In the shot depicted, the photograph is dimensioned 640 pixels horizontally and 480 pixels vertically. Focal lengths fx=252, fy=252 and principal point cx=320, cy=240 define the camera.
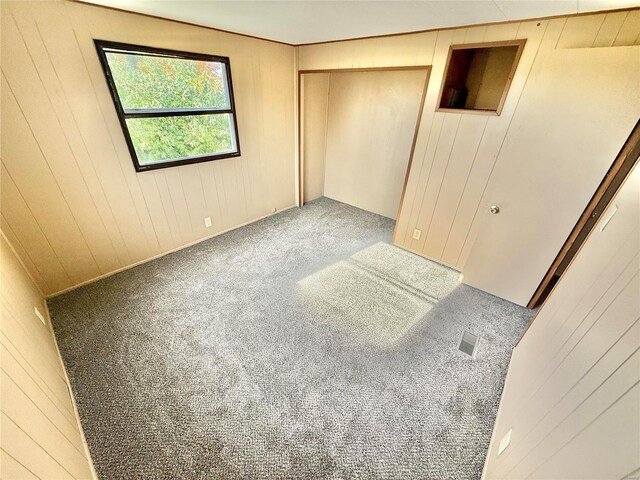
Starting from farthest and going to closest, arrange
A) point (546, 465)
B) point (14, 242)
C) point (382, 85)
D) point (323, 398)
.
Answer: point (382, 85) → point (14, 242) → point (323, 398) → point (546, 465)

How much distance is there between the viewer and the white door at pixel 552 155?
1675 millimetres

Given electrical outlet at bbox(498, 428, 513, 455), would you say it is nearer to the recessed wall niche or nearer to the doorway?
the doorway

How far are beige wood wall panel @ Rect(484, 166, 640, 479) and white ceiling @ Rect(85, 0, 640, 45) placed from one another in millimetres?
1288

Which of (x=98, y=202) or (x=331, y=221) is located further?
(x=331, y=221)

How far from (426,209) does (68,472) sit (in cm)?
325

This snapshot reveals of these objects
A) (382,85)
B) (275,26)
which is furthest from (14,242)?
(382,85)

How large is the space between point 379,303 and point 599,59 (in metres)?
2.34

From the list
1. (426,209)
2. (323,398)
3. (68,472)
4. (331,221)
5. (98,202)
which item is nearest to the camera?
(68,472)

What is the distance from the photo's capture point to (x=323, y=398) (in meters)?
1.65

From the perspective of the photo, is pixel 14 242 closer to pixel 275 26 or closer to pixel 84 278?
pixel 84 278

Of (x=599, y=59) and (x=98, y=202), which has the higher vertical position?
(x=599, y=59)

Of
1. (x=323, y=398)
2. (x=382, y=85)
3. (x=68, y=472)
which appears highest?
(x=382, y=85)

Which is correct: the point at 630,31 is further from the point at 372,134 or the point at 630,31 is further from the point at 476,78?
the point at 372,134

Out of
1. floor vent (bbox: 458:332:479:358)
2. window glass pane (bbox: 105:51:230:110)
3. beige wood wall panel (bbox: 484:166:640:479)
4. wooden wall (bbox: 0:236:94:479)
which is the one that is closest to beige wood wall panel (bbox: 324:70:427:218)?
window glass pane (bbox: 105:51:230:110)
